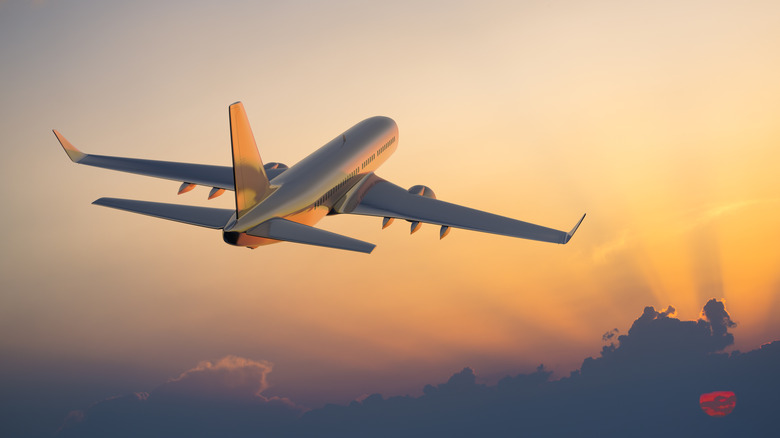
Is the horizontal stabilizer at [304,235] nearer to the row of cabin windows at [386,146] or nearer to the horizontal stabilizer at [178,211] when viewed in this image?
the horizontal stabilizer at [178,211]

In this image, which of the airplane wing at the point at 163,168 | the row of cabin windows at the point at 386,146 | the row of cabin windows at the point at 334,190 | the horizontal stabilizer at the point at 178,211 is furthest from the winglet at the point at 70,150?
the row of cabin windows at the point at 386,146

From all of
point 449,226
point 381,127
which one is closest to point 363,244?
point 449,226

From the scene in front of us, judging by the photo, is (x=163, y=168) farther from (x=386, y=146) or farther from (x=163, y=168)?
(x=386, y=146)

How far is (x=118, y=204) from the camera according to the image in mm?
42156

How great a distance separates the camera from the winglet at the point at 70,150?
5494cm

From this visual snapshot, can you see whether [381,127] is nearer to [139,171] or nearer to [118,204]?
[139,171]

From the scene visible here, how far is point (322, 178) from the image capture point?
50688mm

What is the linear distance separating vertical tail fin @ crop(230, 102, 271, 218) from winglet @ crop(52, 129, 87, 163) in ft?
67.5

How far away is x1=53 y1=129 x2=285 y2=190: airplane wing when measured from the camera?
179ft

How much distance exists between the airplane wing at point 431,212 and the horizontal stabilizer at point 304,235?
411 inches

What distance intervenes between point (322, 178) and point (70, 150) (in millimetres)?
20627

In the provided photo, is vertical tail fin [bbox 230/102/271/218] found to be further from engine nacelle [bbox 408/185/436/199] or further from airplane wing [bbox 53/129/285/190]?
engine nacelle [bbox 408/185/436/199]

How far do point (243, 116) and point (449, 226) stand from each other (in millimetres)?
16366

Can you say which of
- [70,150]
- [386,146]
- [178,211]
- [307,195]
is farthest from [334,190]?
[70,150]
